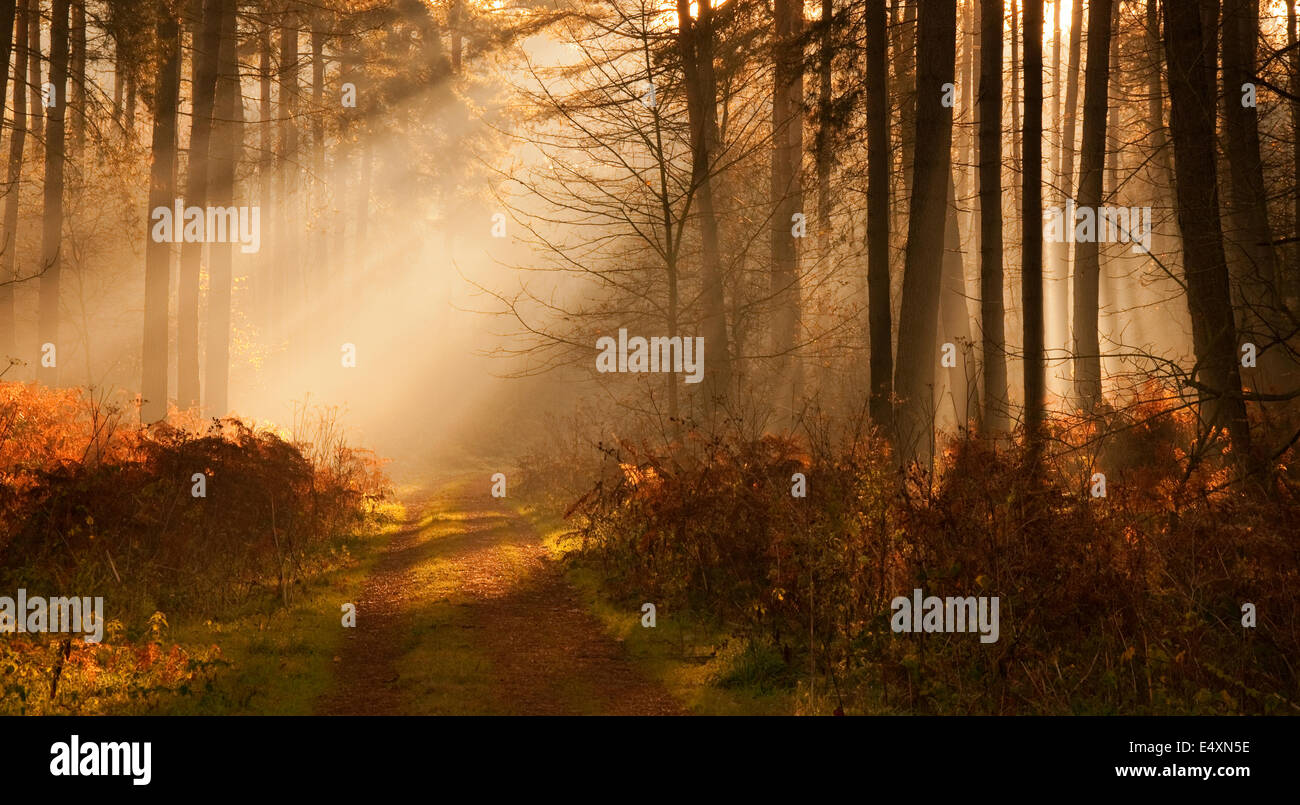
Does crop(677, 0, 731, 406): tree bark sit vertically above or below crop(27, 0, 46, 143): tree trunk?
below

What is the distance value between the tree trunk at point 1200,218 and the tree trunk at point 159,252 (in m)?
16.6

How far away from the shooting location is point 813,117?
579 inches

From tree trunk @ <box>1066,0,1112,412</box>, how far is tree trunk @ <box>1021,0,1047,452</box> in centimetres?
221

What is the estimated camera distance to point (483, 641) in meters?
9.10

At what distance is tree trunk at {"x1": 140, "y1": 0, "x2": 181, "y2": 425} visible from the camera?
17922 millimetres

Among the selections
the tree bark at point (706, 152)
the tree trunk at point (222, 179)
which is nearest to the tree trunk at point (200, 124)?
the tree trunk at point (222, 179)

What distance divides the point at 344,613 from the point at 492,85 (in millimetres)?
32492

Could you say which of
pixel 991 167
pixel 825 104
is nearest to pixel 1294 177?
pixel 991 167

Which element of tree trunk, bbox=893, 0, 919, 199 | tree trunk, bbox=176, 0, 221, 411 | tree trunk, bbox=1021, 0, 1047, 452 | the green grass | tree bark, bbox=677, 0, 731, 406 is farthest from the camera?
tree trunk, bbox=176, 0, 221, 411

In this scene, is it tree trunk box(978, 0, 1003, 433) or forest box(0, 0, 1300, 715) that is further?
tree trunk box(978, 0, 1003, 433)

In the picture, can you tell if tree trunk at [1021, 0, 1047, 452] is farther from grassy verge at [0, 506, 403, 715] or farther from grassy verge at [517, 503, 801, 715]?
grassy verge at [0, 506, 403, 715]

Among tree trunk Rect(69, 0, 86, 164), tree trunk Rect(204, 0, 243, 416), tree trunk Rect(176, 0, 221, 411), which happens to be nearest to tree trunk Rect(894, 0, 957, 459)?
tree trunk Rect(176, 0, 221, 411)
